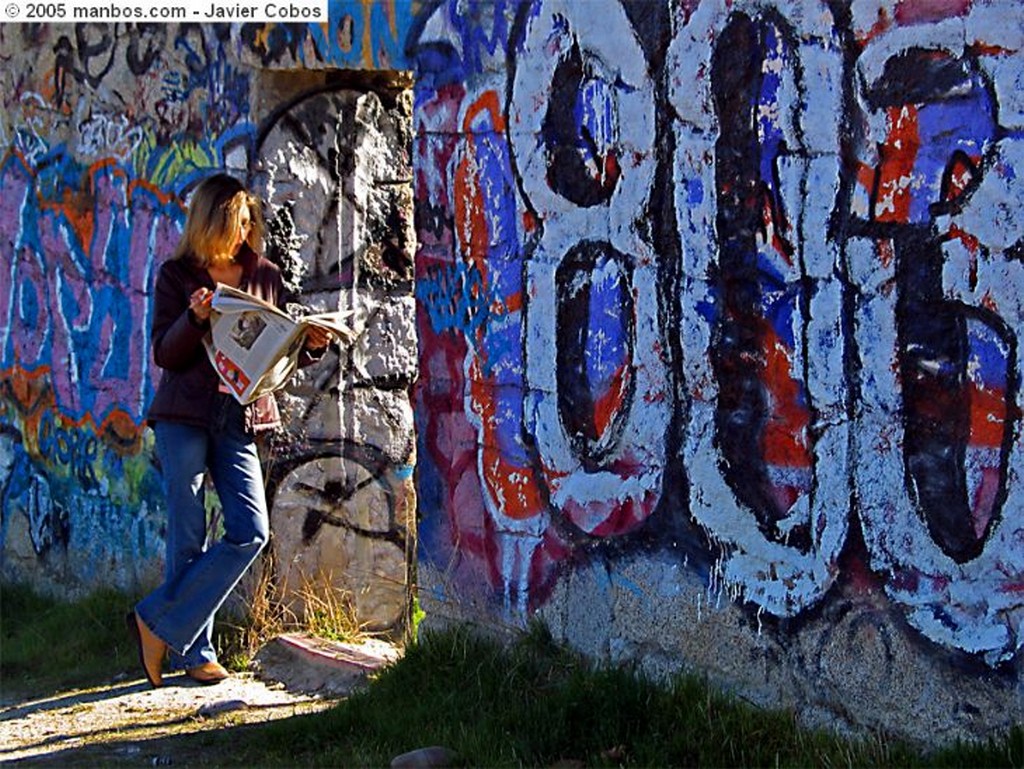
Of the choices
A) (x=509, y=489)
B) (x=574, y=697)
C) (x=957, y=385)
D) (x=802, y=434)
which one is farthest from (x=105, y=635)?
(x=957, y=385)

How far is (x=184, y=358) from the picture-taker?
21.4ft

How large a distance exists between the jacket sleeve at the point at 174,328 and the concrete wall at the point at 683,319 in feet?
2.71

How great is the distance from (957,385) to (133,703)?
11.3 ft

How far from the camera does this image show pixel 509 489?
20.6 ft

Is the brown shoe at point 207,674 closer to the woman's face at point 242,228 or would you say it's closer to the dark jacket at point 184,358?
the dark jacket at point 184,358

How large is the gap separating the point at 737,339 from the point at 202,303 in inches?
78.2

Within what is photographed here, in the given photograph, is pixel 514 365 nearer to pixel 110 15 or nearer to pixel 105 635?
pixel 105 635

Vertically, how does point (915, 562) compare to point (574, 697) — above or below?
above

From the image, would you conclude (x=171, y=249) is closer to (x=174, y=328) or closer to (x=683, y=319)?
(x=174, y=328)

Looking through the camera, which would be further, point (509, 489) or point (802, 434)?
point (509, 489)

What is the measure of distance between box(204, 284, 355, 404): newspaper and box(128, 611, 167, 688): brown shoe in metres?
0.95

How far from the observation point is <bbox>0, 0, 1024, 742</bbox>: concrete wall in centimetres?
475

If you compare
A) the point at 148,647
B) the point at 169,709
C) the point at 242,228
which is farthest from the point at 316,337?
the point at 169,709

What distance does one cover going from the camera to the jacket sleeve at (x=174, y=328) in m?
6.43
